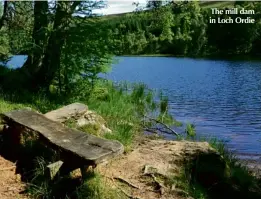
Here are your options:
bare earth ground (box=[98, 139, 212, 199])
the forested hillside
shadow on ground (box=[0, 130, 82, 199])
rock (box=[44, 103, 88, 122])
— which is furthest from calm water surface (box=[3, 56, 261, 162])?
the forested hillside

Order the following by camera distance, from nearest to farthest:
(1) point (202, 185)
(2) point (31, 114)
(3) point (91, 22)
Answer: (1) point (202, 185) < (2) point (31, 114) < (3) point (91, 22)

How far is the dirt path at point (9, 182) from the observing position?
6680 mm

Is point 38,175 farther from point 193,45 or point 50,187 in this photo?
point 193,45

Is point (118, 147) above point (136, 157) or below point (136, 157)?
above

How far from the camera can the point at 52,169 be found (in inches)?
268

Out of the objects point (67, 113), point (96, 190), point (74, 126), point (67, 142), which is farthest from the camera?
point (67, 113)

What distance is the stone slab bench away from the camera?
6.59m

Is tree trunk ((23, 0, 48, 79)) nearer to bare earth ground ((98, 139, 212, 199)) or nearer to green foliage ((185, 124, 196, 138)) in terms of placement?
green foliage ((185, 124, 196, 138))

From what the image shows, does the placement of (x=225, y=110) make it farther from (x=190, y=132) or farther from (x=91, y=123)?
(x=91, y=123)

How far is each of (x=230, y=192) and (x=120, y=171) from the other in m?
2.31

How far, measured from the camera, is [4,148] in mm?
8758

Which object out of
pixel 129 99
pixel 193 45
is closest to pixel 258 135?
pixel 129 99

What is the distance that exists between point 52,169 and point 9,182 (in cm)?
93

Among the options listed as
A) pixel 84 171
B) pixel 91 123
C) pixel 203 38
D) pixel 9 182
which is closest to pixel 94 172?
pixel 84 171
